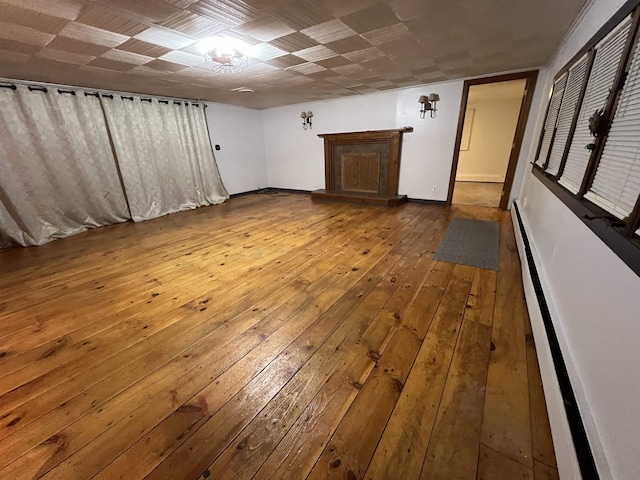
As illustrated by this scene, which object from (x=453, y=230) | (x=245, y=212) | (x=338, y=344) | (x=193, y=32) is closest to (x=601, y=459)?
(x=338, y=344)

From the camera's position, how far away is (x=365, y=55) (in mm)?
2887

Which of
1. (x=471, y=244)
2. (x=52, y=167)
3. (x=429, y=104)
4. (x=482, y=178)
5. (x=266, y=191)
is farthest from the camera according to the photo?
(x=482, y=178)

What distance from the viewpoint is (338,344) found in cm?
155

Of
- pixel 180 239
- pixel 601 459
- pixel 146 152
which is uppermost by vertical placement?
pixel 146 152

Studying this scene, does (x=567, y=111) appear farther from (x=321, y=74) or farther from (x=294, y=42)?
(x=321, y=74)

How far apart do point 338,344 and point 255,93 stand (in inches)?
187

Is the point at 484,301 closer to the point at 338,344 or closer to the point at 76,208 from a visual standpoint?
the point at 338,344

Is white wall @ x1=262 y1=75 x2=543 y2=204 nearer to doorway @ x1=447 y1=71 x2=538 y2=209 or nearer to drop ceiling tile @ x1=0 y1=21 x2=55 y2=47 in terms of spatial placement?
doorway @ x1=447 y1=71 x2=538 y2=209

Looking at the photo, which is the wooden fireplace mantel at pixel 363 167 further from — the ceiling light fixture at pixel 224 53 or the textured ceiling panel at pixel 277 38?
the ceiling light fixture at pixel 224 53

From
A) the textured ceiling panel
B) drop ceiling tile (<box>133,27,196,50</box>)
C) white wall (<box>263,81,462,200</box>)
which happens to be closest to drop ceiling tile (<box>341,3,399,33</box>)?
the textured ceiling panel

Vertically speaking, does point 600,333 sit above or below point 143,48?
below

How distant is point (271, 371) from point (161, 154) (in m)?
4.89

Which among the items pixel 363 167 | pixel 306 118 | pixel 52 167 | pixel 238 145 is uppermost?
pixel 306 118

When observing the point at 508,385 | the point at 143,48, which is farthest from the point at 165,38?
the point at 508,385
